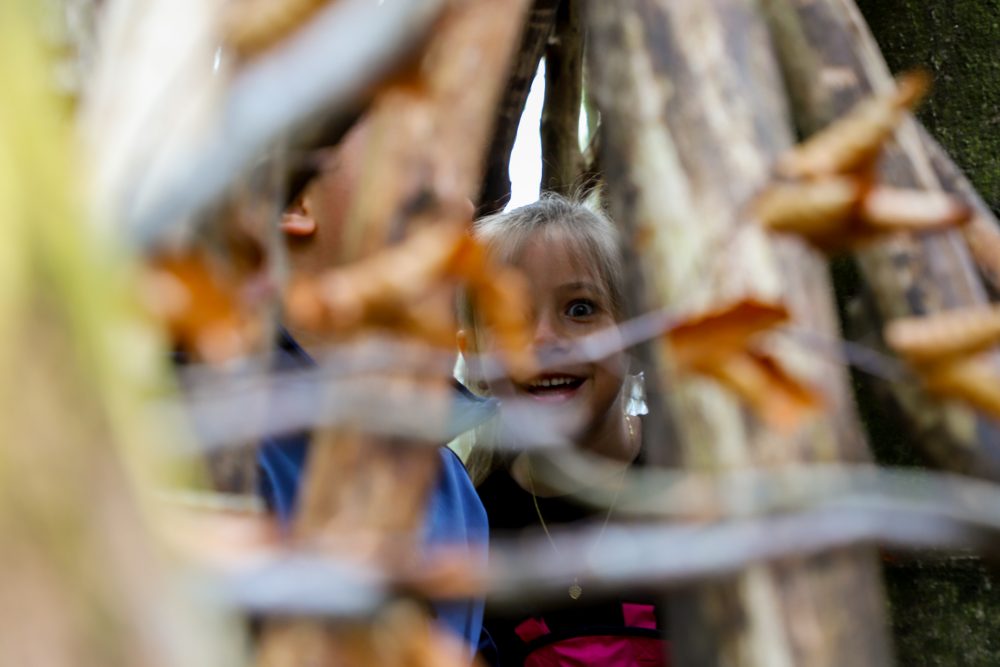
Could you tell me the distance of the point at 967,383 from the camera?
71 centimetres

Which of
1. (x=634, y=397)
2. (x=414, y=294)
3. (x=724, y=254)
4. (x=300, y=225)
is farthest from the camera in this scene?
(x=634, y=397)

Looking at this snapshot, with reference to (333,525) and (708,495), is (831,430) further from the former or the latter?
(333,525)

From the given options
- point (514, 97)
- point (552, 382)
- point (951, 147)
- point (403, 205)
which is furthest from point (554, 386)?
point (403, 205)

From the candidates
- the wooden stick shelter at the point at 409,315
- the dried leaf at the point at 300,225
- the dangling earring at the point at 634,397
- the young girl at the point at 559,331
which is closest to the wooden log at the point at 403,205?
the wooden stick shelter at the point at 409,315

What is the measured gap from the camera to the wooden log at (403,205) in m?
0.67

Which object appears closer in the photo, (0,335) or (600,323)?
(0,335)

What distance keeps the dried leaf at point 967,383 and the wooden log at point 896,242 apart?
20 centimetres

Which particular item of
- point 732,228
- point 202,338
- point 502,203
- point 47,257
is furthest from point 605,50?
point 502,203

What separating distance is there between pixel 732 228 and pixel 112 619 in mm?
605

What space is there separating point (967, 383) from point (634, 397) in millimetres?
1657

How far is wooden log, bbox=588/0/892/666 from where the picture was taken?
804mm

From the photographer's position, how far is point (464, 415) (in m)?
1.16

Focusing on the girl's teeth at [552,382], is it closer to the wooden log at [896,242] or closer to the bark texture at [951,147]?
the bark texture at [951,147]

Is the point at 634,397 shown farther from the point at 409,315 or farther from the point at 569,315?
the point at 409,315
